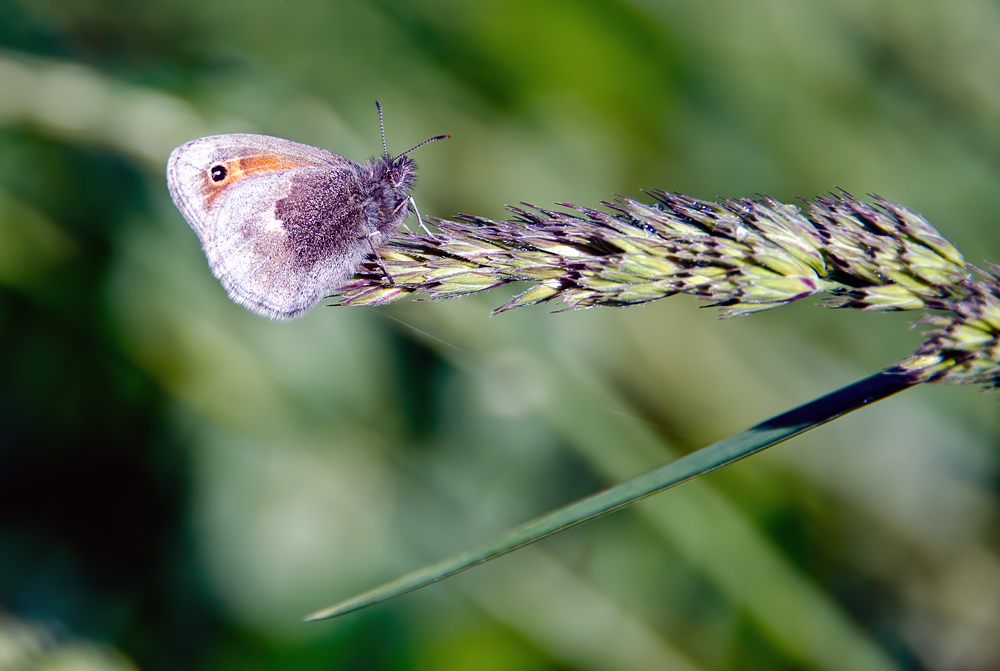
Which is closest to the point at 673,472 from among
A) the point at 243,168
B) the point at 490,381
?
the point at 490,381

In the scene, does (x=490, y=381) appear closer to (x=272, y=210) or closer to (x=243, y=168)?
(x=272, y=210)

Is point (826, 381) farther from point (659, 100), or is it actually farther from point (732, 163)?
point (659, 100)

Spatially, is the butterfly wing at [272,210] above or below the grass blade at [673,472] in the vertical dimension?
above

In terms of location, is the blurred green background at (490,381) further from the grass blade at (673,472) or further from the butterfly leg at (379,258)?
the grass blade at (673,472)

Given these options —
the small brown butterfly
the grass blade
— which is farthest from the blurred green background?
the grass blade

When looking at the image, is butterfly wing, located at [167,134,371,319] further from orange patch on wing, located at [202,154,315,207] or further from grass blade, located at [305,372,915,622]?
grass blade, located at [305,372,915,622]

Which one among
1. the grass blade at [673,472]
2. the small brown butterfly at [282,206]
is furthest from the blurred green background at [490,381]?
the grass blade at [673,472]
